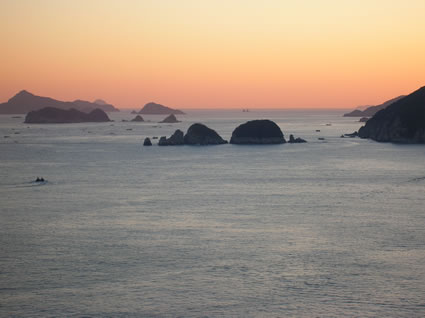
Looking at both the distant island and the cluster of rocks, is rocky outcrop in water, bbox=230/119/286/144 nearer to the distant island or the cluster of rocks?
the cluster of rocks

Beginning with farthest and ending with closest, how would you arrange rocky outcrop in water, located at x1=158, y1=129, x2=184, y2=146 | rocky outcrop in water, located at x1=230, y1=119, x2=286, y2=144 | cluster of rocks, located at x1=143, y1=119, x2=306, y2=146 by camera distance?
rocky outcrop in water, located at x1=230, y1=119, x2=286, y2=144 < cluster of rocks, located at x1=143, y1=119, x2=306, y2=146 < rocky outcrop in water, located at x1=158, y1=129, x2=184, y2=146

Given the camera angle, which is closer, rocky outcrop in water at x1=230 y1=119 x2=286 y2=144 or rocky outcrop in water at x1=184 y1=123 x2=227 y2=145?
rocky outcrop in water at x1=184 y1=123 x2=227 y2=145

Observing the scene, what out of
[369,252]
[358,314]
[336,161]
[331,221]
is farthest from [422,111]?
[358,314]

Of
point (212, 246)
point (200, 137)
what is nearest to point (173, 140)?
point (200, 137)

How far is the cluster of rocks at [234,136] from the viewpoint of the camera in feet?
478

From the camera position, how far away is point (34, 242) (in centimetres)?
3916

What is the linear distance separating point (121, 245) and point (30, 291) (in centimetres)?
983

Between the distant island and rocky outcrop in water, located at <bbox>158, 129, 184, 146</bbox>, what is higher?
the distant island

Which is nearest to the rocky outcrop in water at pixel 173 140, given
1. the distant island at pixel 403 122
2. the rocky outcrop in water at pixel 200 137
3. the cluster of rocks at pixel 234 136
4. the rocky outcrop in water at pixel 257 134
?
the cluster of rocks at pixel 234 136

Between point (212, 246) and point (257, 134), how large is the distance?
11317 centimetres

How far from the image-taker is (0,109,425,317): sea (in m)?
27.7

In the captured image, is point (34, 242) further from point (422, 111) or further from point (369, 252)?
point (422, 111)

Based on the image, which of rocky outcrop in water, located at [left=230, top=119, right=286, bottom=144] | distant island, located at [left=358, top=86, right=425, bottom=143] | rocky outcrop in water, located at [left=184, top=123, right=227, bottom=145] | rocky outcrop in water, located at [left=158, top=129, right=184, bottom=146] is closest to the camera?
rocky outcrop in water, located at [left=158, top=129, right=184, bottom=146]

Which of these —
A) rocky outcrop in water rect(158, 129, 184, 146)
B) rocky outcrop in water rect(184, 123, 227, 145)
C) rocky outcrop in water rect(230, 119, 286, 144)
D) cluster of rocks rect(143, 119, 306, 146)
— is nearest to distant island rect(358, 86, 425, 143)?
cluster of rocks rect(143, 119, 306, 146)
